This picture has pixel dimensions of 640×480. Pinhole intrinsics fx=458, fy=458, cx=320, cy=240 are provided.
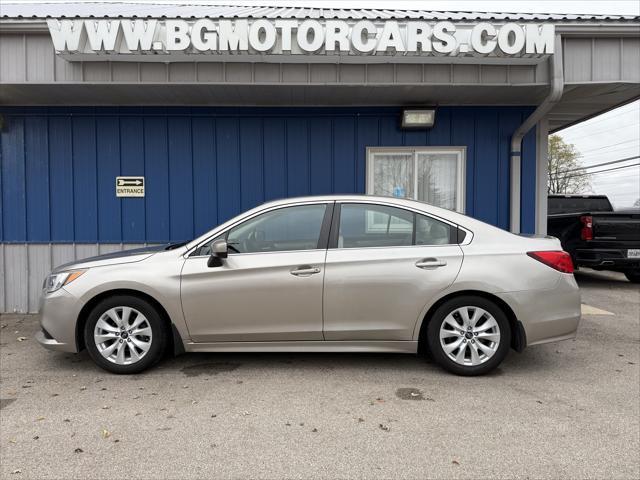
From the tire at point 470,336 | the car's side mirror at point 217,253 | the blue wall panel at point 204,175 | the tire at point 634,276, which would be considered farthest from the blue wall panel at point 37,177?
the tire at point 634,276

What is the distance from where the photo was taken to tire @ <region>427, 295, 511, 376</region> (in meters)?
4.03

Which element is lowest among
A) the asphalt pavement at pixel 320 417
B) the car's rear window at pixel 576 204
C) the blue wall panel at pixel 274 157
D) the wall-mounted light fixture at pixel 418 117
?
the asphalt pavement at pixel 320 417

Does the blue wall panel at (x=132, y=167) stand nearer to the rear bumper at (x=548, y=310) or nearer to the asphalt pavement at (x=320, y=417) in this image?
the asphalt pavement at (x=320, y=417)

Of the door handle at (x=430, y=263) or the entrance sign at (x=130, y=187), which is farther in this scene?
the entrance sign at (x=130, y=187)

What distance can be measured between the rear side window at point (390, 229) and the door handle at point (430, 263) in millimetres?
188

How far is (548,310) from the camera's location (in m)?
4.04

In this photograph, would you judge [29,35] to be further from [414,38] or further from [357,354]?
[357,354]

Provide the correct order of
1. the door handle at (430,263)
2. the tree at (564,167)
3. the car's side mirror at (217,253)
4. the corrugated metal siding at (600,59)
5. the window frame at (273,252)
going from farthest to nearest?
the tree at (564,167) → the corrugated metal siding at (600,59) → the window frame at (273,252) → the door handle at (430,263) → the car's side mirror at (217,253)

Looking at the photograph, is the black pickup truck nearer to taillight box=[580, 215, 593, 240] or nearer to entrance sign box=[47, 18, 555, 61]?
taillight box=[580, 215, 593, 240]

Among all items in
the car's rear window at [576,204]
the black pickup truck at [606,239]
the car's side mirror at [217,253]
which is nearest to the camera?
the car's side mirror at [217,253]

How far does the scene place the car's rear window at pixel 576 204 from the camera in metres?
12.0

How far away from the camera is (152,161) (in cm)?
680

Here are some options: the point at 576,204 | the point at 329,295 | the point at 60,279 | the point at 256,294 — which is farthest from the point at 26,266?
the point at 576,204

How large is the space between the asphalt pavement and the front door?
0.43m
